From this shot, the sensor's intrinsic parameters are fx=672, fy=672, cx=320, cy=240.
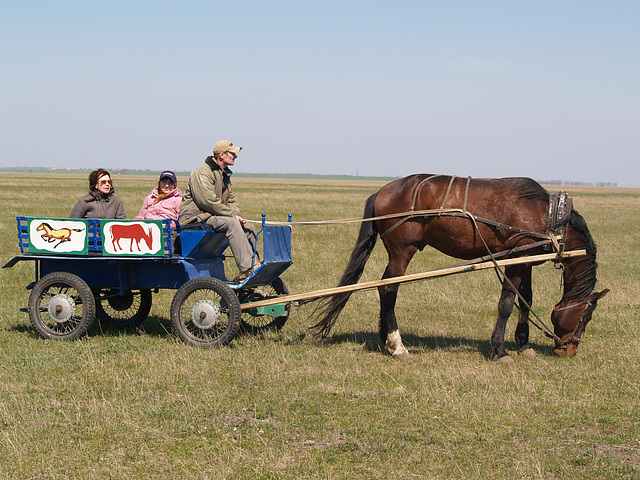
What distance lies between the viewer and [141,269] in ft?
28.0

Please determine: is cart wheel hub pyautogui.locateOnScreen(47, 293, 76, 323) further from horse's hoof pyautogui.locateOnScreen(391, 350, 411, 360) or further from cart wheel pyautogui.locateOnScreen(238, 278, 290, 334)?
horse's hoof pyautogui.locateOnScreen(391, 350, 411, 360)

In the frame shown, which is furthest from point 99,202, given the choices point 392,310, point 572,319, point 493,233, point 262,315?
point 572,319

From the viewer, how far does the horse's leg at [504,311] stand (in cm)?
796

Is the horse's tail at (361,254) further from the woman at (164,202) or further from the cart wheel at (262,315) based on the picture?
the woman at (164,202)

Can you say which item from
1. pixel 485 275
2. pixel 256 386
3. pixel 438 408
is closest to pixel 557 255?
pixel 438 408

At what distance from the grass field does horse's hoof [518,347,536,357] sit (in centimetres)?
17

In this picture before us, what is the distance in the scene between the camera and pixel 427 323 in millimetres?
10086

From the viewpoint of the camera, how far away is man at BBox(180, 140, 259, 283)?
8.16m

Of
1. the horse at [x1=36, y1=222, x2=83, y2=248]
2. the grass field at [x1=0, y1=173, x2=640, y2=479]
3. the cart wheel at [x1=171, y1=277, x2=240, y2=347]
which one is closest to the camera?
the grass field at [x1=0, y1=173, x2=640, y2=479]

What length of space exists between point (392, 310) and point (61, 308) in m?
4.08

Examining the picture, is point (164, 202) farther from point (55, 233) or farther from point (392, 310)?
point (392, 310)

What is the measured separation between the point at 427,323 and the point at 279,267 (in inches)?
106

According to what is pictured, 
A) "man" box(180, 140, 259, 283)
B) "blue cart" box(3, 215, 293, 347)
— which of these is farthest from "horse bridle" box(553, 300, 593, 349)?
"man" box(180, 140, 259, 283)

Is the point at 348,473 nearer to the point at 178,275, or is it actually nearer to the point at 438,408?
the point at 438,408
